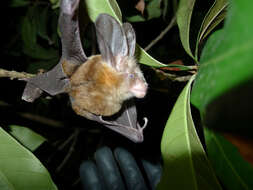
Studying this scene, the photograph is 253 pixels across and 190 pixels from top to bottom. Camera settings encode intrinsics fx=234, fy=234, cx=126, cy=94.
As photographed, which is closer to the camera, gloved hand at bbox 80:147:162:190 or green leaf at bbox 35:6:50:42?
gloved hand at bbox 80:147:162:190

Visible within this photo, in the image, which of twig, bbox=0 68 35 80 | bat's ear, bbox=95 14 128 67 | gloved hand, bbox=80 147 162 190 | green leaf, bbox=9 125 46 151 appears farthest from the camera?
gloved hand, bbox=80 147 162 190

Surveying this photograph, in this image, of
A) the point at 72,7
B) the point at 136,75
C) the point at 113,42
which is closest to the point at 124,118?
the point at 136,75

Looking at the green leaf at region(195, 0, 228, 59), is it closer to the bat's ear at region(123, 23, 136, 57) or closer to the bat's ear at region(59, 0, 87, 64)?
the bat's ear at region(123, 23, 136, 57)

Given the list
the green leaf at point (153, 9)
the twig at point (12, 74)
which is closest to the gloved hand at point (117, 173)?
the twig at point (12, 74)

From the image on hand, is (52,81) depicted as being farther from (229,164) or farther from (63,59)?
(229,164)

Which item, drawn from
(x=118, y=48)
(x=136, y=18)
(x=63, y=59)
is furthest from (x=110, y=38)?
(x=136, y=18)

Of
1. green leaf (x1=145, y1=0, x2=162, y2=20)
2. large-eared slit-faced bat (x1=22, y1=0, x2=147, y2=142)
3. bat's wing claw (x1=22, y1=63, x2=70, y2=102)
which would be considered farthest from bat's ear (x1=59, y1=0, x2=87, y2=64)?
green leaf (x1=145, y1=0, x2=162, y2=20)

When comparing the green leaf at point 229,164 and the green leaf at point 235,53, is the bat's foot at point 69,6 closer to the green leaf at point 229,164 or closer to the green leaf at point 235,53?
the green leaf at point 235,53
